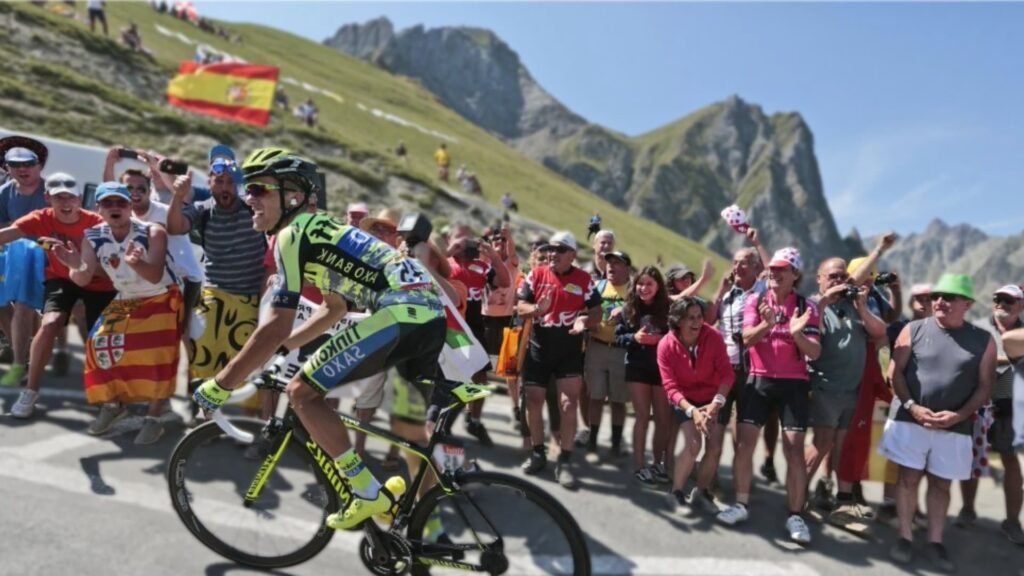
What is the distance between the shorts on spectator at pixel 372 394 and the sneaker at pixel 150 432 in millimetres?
1761

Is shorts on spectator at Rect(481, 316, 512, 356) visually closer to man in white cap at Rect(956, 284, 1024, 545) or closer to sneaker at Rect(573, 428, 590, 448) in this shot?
sneaker at Rect(573, 428, 590, 448)

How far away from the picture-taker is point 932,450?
16.9ft

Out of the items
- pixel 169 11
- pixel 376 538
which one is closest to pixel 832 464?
pixel 376 538

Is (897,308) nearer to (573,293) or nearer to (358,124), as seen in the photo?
(573,293)

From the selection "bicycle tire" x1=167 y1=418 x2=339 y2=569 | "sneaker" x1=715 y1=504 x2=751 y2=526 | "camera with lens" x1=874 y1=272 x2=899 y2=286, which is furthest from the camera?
"camera with lens" x1=874 y1=272 x2=899 y2=286

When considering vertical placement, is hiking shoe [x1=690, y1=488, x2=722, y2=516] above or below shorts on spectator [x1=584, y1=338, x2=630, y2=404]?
below

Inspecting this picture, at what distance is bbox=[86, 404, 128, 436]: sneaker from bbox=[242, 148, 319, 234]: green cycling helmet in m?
3.28

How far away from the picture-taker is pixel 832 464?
604 centimetres

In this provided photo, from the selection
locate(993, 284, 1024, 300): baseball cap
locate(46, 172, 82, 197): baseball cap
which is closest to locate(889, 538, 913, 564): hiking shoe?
locate(993, 284, 1024, 300): baseball cap

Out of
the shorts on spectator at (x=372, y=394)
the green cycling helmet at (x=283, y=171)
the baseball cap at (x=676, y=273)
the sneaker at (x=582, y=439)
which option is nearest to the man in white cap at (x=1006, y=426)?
the baseball cap at (x=676, y=273)

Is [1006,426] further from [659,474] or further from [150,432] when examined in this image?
[150,432]

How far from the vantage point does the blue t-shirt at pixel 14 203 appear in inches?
245

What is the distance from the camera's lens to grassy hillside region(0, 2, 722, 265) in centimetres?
2034

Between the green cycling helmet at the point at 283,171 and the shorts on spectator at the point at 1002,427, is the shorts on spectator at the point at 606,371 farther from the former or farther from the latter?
the green cycling helmet at the point at 283,171
